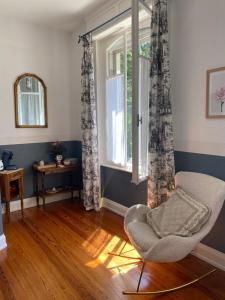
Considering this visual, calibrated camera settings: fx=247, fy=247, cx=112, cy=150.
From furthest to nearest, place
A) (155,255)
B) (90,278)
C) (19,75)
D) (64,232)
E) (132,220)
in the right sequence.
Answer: (19,75) → (64,232) → (132,220) → (90,278) → (155,255)

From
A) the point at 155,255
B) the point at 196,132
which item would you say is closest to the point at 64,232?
the point at 155,255

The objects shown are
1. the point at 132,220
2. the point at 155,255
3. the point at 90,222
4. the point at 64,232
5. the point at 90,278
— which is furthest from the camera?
the point at 90,222

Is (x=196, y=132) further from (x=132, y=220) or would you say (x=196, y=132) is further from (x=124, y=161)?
(x=124, y=161)

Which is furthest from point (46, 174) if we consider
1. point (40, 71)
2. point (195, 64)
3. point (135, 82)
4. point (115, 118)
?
point (195, 64)

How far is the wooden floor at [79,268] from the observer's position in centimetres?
193

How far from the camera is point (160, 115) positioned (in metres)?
2.40

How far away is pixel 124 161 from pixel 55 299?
6.34ft

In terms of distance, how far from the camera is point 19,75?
3.59 meters

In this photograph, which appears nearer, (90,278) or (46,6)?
(90,278)

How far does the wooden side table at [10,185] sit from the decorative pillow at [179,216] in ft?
6.39

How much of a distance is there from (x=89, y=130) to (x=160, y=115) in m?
1.31

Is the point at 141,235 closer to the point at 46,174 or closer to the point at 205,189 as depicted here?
the point at 205,189

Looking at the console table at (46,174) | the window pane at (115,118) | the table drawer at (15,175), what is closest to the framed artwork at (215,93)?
the window pane at (115,118)

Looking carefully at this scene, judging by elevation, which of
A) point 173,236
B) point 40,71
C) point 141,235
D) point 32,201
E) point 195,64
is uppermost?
point 40,71
